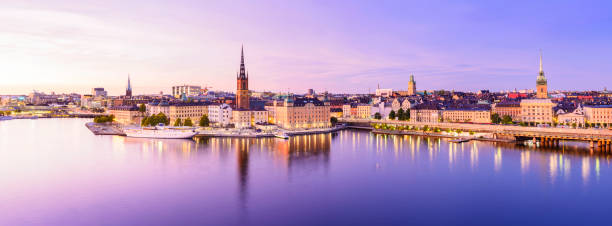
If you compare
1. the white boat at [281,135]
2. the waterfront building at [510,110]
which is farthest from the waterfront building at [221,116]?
the waterfront building at [510,110]

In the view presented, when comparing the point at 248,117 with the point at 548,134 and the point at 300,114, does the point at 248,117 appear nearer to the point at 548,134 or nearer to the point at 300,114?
the point at 300,114

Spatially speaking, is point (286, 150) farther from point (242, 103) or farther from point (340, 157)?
point (242, 103)

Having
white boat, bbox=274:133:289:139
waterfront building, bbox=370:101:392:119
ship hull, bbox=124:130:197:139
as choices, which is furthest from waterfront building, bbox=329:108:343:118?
ship hull, bbox=124:130:197:139

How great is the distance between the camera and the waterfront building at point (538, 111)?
96.0ft

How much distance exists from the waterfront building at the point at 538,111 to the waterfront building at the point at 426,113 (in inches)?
219

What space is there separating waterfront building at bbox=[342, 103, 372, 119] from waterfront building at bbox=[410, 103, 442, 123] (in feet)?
16.8

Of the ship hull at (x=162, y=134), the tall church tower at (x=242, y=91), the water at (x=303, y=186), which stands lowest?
the water at (x=303, y=186)

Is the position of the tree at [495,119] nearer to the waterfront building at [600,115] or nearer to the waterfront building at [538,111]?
the waterfront building at [538,111]

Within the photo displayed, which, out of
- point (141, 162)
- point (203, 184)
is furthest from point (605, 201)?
point (141, 162)

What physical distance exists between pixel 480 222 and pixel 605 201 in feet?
11.3

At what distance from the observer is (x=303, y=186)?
11.3 m

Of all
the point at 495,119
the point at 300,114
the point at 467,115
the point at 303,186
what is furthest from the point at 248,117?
the point at 303,186

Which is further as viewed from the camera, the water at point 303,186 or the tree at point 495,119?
the tree at point 495,119

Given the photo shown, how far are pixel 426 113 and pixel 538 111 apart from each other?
281 inches
